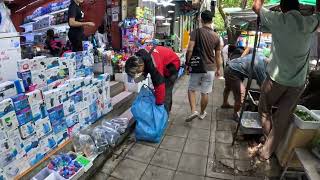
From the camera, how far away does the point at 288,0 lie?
3.38 m

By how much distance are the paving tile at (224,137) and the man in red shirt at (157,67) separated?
45.3 inches

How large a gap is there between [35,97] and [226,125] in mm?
3774

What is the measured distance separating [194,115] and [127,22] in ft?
11.7

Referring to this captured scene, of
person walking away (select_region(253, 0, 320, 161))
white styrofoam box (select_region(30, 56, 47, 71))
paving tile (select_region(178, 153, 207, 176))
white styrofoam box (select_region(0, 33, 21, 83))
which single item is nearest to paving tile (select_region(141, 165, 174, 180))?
paving tile (select_region(178, 153, 207, 176))

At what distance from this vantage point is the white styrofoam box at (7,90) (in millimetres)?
3084

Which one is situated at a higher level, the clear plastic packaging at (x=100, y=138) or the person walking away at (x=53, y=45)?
the person walking away at (x=53, y=45)

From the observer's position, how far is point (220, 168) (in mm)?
3949

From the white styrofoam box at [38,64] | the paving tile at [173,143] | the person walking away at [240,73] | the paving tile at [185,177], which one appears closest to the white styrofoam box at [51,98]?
the white styrofoam box at [38,64]

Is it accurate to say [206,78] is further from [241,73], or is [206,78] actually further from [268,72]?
[268,72]

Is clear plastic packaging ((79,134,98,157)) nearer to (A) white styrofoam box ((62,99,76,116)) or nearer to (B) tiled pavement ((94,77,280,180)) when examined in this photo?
(B) tiled pavement ((94,77,280,180))

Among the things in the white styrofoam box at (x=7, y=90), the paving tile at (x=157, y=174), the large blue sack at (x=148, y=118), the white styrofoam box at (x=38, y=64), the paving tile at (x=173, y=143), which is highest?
the white styrofoam box at (x=38, y=64)

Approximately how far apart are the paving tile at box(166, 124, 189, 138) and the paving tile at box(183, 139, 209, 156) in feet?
0.82

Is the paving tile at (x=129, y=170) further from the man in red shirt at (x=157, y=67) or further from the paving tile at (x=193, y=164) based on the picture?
the man in red shirt at (x=157, y=67)

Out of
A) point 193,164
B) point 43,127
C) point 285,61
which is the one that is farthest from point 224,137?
point 43,127
